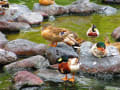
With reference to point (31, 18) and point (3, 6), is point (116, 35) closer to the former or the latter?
point (31, 18)

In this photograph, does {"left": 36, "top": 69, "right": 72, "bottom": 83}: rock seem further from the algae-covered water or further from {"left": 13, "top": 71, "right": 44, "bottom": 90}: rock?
{"left": 13, "top": 71, "right": 44, "bottom": 90}: rock

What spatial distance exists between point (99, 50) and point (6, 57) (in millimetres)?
2707

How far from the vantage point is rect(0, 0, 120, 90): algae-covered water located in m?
7.21

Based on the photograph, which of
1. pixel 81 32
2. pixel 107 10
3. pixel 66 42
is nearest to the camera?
pixel 66 42

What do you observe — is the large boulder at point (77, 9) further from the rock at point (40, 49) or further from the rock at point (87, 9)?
the rock at point (40, 49)

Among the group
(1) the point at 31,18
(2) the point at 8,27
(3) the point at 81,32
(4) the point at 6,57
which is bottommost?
(3) the point at 81,32

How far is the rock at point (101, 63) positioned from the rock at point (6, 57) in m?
2.00

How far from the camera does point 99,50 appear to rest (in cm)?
798

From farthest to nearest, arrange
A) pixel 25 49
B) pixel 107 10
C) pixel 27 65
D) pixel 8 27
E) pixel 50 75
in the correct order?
pixel 107 10 < pixel 8 27 < pixel 25 49 < pixel 27 65 < pixel 50 75

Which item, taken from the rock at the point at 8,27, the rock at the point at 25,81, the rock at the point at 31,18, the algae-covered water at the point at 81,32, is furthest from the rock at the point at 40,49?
the rock at the point at 31,18

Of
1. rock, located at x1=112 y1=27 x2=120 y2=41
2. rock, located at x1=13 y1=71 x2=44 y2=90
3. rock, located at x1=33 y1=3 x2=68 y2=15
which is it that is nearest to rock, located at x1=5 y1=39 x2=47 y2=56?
rock, located at x1=13 y1=71 x2=44 y2=90

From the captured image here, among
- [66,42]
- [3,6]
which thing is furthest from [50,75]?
[3,6]

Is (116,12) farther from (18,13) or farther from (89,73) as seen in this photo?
(89,73)

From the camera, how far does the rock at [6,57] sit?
8.40 meters
